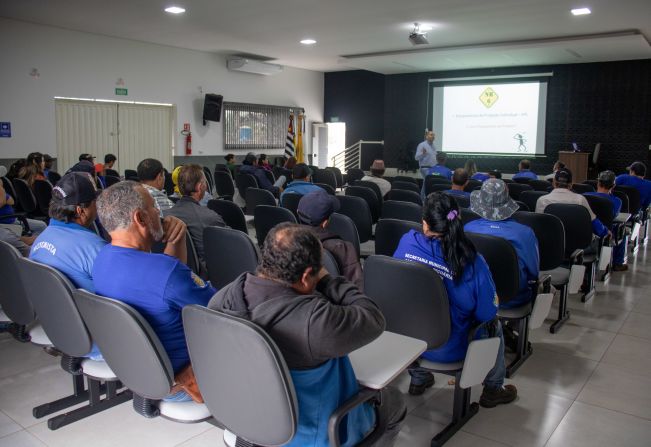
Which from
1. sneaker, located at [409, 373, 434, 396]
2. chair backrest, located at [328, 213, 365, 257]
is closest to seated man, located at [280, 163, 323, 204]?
chair backrest, located at [328, 213, 365, 257]

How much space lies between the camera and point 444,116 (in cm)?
1338

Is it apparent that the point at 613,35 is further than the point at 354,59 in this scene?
No

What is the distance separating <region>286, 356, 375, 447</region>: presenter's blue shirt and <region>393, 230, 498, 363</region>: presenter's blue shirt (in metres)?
1.00

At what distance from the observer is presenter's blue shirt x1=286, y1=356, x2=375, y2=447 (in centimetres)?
166

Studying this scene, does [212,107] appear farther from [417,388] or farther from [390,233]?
[417,388]

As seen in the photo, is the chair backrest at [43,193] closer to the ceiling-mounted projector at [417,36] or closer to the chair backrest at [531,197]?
the chair backrest at [531,197]

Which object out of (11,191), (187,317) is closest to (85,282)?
(187,317)

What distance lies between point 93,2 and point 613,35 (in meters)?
8.01

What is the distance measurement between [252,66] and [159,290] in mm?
11159

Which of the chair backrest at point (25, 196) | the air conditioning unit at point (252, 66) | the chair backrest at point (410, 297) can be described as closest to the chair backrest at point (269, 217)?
the chair backrest at point (410, 297)

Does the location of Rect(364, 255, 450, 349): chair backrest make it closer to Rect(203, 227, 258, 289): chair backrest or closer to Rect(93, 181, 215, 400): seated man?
Rect(203, 227, 258, 289): chair backrest

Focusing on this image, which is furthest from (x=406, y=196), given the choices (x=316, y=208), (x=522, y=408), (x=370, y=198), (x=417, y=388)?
(x=522, y=408)

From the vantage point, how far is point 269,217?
457cm

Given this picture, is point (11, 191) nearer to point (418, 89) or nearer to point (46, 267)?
point (46, 267)
